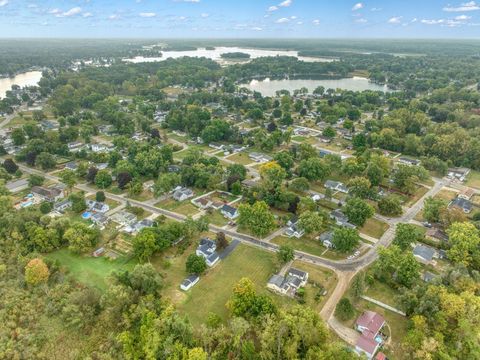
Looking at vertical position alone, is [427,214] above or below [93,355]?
above

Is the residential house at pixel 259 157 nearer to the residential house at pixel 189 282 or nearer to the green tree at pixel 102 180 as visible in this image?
the green tree at pixel 102 180

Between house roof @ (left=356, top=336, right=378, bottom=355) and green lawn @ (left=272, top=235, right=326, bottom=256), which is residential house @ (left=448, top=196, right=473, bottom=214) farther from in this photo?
house roof @ (left=356, top=336, right=378, bottom=355)

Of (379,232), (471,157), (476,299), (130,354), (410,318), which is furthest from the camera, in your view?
(471,157)

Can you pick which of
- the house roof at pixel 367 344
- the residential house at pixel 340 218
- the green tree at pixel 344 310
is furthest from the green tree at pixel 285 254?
the residential house at pixel 340 218

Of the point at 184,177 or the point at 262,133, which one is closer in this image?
the point at 184,177

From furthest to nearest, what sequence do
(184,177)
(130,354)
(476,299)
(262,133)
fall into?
(262,133), (184,177), (476,299), (130,354)

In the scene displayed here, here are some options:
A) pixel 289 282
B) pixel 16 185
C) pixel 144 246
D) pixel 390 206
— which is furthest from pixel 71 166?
pixel 390 206

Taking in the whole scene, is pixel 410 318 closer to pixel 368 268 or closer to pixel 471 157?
pixel 368 268

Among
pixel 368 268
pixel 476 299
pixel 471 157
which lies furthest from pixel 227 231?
pixel 471 157
